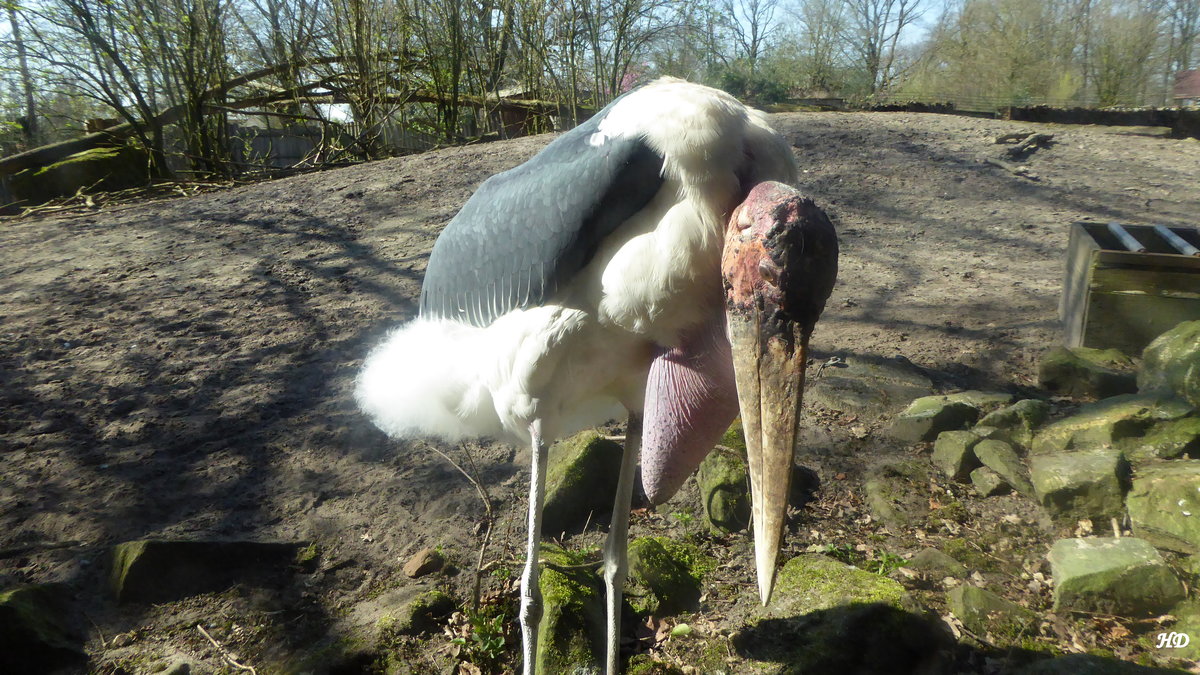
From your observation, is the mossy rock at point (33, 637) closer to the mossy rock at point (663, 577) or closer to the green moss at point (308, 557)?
the green moss at point (308, 557)

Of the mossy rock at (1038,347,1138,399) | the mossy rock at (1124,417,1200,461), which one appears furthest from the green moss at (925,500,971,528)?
the mossy rock at (1038,347,1138,399)

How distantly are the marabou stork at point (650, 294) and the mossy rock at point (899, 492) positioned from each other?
0.92 m

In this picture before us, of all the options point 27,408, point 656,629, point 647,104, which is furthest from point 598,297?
point 27,408

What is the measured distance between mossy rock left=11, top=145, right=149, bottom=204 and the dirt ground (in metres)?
0.92

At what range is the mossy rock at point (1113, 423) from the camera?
231 centimetres

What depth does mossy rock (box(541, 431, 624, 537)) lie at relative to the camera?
241 centimetres

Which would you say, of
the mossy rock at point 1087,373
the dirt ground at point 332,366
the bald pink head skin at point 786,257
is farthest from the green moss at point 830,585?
the mossy rock at point 1087,373

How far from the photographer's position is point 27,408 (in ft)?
9.72

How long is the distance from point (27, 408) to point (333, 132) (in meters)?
5.97

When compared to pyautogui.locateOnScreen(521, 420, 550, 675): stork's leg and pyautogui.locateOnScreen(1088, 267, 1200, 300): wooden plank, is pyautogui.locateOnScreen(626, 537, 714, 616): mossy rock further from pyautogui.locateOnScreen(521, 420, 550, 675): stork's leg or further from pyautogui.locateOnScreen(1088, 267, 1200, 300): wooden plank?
pyautogui.locateOnScreen(1088, 267, 1200, 300): wooden plank

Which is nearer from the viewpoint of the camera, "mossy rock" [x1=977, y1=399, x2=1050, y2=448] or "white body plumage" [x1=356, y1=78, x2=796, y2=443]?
"white body plumage" [x1=356, y1=78, x2=796, y2=443]

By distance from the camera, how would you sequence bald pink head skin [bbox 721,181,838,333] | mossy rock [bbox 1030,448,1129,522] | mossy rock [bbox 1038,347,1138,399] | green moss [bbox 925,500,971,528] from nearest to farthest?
bald pink head skin [bbox 721,181,838,333], mossy rock [bbox 1030,448,1129,522], green moss [bbox 925,500,971,528], mossy rock [bbox 1038,347,1138,399]

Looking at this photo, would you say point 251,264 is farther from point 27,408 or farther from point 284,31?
point 284,31

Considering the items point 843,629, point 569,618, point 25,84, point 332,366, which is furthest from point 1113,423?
point 25,84
